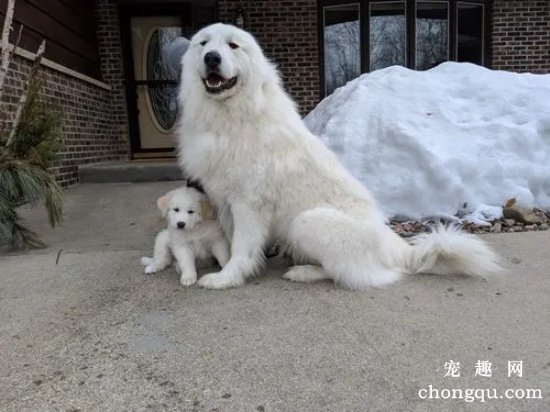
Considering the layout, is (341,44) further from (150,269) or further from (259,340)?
(259,340)

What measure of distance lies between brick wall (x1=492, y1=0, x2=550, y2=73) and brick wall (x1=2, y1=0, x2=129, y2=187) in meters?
7.59

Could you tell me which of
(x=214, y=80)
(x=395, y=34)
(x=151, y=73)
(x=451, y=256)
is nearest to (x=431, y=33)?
(x=395, y=34)

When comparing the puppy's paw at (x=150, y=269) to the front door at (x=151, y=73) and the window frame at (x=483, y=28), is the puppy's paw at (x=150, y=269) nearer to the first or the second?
the front door at (x=151, y=73)

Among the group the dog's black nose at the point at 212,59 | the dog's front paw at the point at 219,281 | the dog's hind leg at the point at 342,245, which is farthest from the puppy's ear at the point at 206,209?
the dog's black nose at the point at 212,59

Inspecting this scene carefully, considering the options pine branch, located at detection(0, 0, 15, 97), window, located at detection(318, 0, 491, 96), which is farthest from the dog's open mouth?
window, located at detection(318, 0, 491, 96)

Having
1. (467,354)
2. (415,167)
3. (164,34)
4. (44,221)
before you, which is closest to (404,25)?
(164,34)

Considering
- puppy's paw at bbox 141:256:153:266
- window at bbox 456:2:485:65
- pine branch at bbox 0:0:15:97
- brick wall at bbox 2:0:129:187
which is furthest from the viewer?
window at bbox 456:2:485:65

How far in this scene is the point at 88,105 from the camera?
841 centimetres

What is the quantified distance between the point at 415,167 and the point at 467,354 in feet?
10.7

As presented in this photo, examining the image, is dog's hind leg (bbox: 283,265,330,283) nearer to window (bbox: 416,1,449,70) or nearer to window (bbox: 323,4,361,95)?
window (bbox: 323,4,361,95)

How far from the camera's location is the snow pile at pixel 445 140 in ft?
16.8

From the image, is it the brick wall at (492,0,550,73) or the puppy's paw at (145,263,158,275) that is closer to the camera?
the puppy's paw at (145,263,158,275)

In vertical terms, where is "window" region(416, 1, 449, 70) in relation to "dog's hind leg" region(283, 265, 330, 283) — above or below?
above

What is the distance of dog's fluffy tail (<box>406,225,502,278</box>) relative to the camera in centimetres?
322
